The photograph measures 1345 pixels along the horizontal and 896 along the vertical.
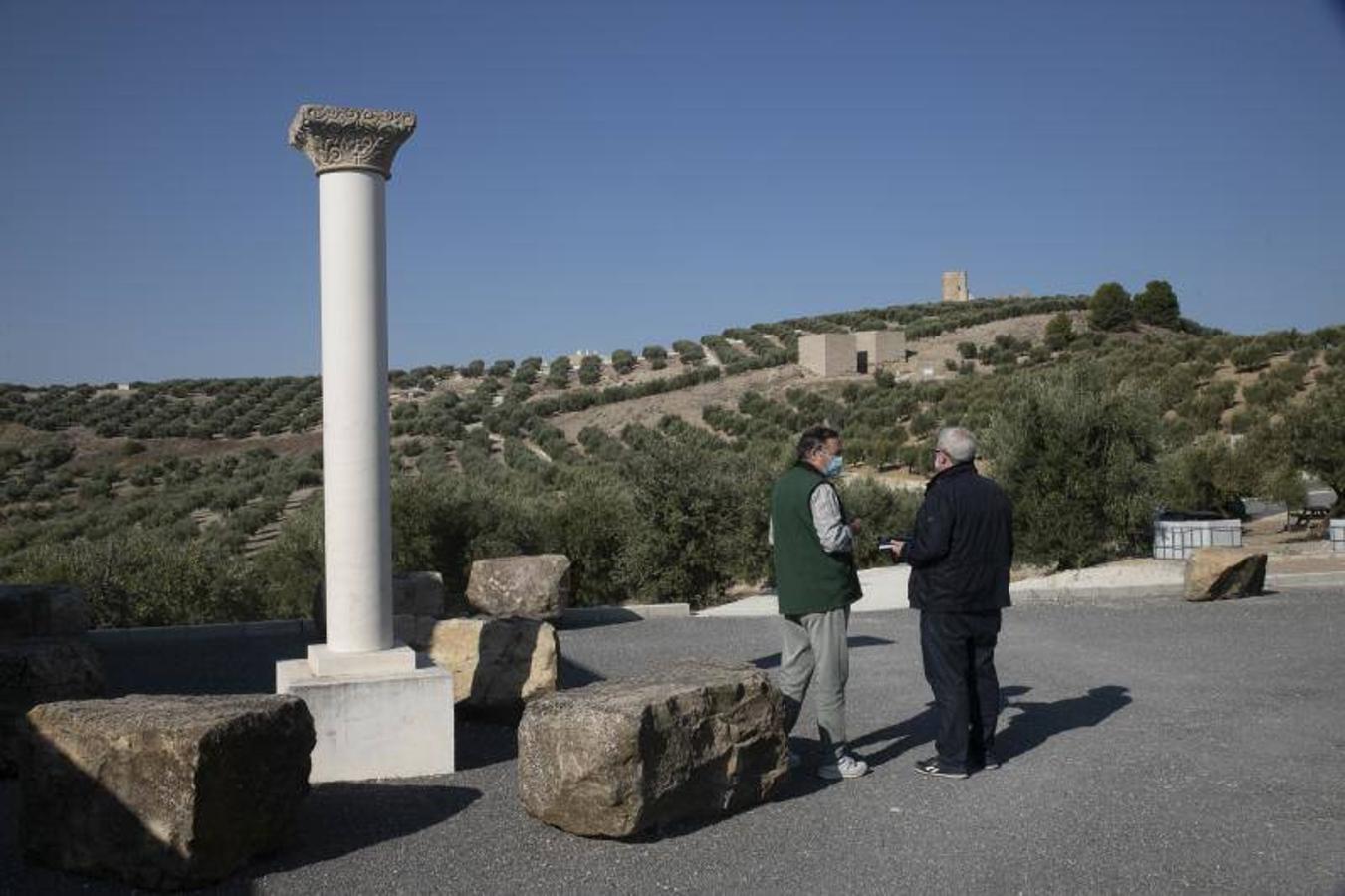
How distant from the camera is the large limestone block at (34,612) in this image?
10.5 meters

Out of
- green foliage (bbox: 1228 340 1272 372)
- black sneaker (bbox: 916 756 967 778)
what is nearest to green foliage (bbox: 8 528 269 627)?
black sneaker (bbox: 916 756 967 778)

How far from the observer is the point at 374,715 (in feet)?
24.7

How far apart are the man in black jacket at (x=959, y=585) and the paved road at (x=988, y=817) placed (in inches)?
15.3

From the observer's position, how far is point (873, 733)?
8484 millimetres

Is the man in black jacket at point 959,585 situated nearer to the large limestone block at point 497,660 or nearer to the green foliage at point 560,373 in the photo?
the large limestone block at point 497,660

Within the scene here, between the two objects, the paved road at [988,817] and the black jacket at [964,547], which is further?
the black jacket at [964,547]

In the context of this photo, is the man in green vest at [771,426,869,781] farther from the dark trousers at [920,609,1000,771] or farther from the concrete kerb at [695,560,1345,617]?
the concrete kerb at [695,560,1345,617]

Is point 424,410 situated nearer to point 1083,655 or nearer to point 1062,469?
point 1062,469

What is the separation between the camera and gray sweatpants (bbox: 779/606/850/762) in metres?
7.11

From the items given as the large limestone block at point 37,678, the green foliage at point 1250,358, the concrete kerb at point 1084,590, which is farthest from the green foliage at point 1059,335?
the large limestone block at point 37,678

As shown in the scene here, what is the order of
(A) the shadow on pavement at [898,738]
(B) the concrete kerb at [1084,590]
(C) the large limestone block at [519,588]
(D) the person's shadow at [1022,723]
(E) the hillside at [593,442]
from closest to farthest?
(A) the shadow on pavement at [898,738] < (D) the person's shadow at [1022,723] < (C) the large limestone block at [519,588] < (B) the concrete kerb at [1084,590] < (E) the hillside at [593,442]

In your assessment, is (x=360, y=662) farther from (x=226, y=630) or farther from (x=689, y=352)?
(x=689, y=352)

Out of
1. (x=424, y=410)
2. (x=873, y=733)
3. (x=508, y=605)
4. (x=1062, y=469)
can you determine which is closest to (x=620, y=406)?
(x=424, y=410)

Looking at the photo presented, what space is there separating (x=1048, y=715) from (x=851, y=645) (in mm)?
3812
